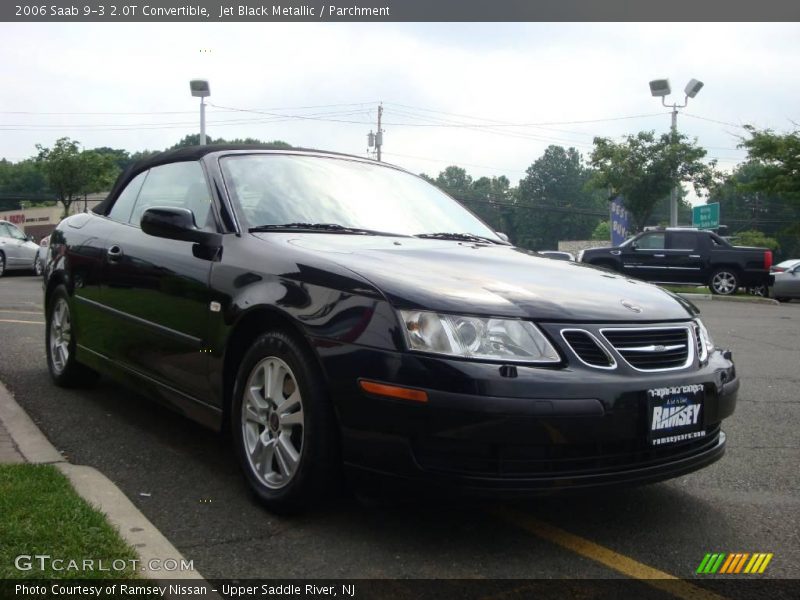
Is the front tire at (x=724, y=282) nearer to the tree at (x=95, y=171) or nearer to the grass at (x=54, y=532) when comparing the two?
the grass at (x=54, y=532)

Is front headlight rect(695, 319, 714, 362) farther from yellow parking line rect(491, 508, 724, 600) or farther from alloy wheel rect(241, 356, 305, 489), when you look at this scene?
alloy wheel rect(241, 356, 305, 489)

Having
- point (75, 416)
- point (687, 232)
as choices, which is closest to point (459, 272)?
point (75, 416)

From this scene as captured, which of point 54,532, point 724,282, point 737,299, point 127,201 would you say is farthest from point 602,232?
point 54,532

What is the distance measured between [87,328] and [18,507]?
222cm

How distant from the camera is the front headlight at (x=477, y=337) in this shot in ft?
9.64

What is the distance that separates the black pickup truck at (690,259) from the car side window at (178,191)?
1716 centimetres

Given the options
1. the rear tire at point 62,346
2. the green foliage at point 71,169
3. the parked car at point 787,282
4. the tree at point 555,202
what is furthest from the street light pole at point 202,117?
the tree at point 555,202

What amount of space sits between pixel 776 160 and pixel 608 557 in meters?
25.4

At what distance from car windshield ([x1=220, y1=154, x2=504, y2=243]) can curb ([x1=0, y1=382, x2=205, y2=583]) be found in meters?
1.35

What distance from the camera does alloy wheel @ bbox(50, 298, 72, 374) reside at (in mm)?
5707

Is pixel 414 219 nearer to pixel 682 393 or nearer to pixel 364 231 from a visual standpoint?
pixel 364 231

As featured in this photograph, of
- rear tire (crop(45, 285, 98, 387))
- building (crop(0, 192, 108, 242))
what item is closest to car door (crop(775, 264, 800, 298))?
rear tire (crop(45, 285, 98, 387))

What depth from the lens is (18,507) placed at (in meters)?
3.15

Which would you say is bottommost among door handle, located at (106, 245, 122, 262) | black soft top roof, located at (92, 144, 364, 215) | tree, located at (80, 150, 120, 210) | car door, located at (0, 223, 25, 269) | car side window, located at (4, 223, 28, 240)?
car door, located at (0, 223, 25, 269)
